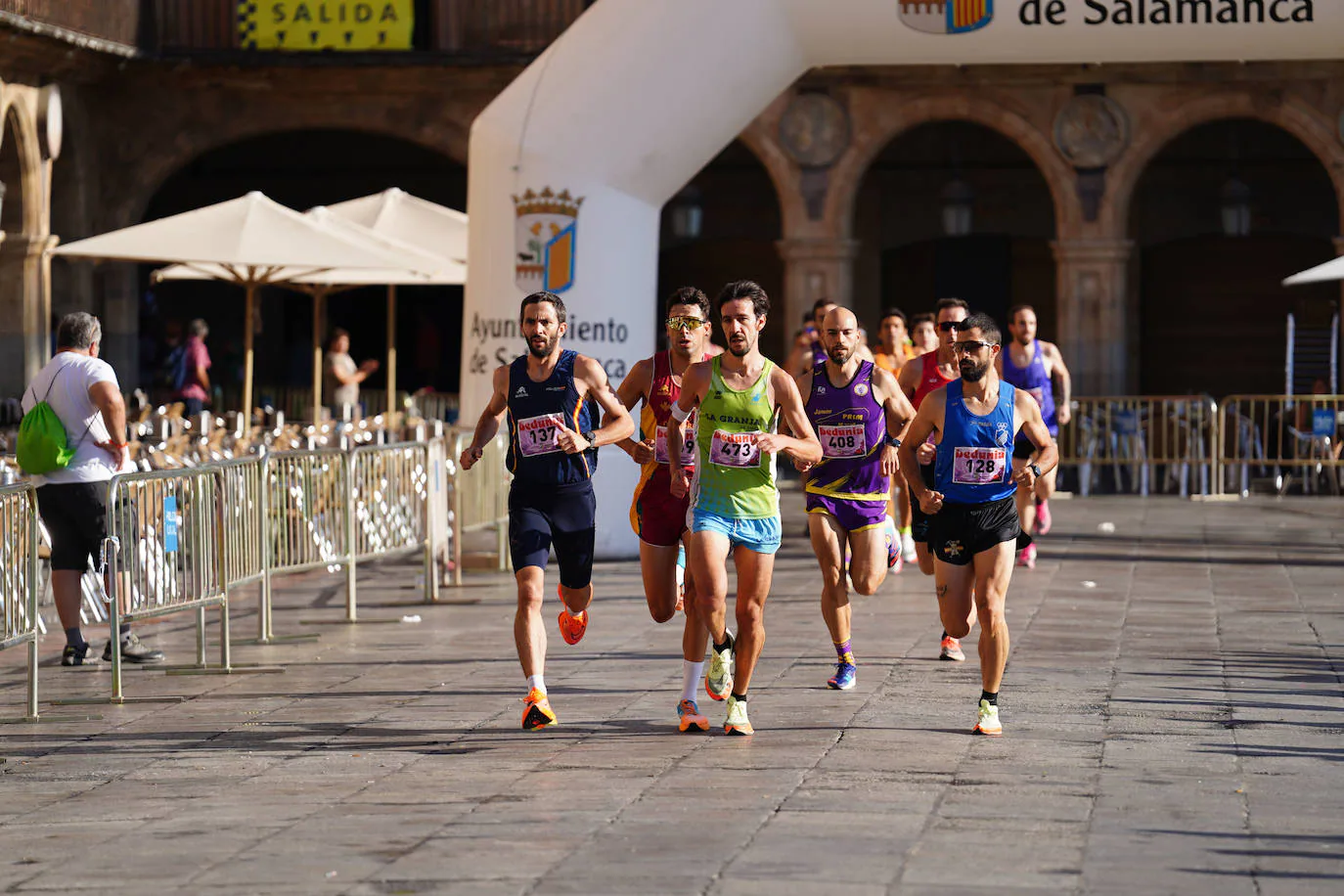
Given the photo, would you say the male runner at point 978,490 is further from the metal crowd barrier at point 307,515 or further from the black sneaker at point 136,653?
the black sneaker at point 136,653

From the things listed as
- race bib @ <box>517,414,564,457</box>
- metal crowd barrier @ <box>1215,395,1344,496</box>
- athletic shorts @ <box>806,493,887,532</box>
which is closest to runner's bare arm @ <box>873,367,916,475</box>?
athletic shorts @ <box>806,493,887,532</box>

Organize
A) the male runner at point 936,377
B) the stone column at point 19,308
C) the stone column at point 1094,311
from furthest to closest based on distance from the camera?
1. the stone column at point 1094,311
2. the stone column at point 19,308
3. the male runner at point 936,377

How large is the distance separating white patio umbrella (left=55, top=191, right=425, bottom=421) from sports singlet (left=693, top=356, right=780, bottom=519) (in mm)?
6917

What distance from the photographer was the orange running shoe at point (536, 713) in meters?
8.12

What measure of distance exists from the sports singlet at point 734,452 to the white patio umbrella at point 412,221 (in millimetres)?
10114

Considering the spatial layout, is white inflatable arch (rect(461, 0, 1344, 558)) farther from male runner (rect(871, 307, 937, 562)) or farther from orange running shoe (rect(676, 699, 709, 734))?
orange running shoe (rect(676, 699, 709, 734))

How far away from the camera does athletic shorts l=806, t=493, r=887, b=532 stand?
933 centimetres

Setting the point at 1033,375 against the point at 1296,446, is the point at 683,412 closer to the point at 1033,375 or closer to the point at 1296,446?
the point at 1033,375

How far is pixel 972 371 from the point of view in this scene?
8031 millimetres

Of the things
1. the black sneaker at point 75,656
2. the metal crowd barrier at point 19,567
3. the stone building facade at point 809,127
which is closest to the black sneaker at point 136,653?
the black sneaker at point 75,656

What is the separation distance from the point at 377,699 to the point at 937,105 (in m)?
15.7

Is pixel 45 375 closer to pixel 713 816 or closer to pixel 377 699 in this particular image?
pixel 377 699

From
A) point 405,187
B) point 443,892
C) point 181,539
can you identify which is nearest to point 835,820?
point 443,892

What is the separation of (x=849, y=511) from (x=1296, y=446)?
1268cm
